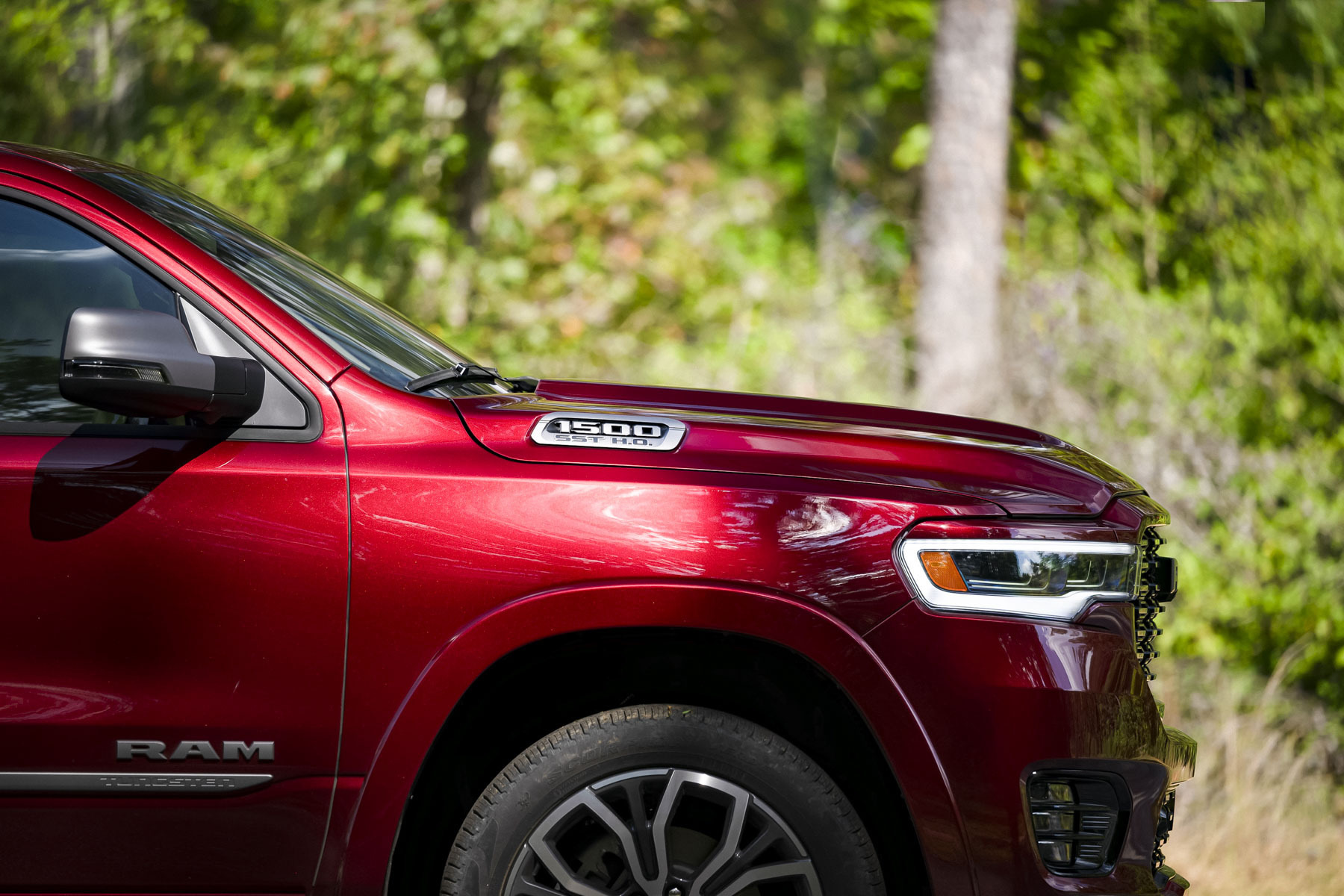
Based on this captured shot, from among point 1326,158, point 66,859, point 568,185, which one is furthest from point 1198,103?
point 66,859

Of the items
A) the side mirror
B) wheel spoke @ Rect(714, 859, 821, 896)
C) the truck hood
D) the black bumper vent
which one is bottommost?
wheel spoke @ Rect(714, 859, 821, 896)

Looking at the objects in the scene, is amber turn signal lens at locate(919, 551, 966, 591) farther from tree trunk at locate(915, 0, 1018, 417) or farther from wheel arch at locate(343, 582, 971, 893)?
tree trunk at locate(915, 0, 1018, 417)

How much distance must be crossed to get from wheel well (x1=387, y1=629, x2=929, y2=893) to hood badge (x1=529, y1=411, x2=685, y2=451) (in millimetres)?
378

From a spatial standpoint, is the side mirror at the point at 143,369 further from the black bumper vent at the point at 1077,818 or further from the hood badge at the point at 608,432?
the black bumper vent at the point at 1077,818

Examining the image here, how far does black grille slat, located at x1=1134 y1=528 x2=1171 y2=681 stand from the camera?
2.40 metres

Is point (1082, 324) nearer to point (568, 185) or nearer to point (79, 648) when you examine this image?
point (568, 185)

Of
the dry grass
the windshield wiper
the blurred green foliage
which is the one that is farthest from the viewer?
the blurred green foliage

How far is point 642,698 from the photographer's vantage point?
2.32m

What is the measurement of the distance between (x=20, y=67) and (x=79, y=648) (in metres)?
6.24

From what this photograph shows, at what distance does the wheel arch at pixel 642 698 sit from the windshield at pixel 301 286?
67 centimetres

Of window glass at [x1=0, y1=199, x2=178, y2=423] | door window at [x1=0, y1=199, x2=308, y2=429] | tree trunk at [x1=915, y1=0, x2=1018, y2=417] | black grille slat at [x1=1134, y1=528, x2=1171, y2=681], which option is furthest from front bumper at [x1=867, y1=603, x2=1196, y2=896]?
tree trunk at [x1=915, y1=0, x2=1018, y2=417]

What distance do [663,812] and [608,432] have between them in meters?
0.77

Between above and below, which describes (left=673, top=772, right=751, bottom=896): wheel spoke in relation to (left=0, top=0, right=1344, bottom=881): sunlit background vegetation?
below

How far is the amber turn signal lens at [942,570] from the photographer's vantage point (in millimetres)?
2209
